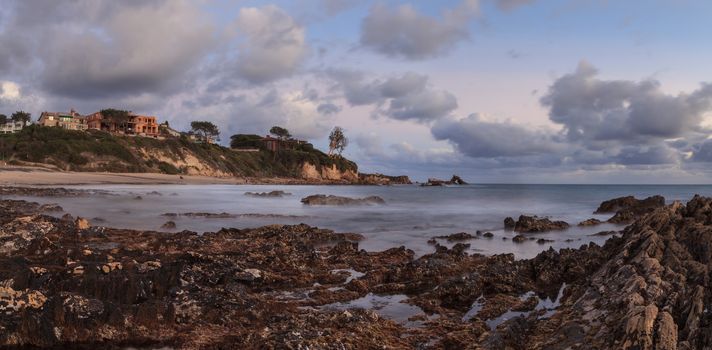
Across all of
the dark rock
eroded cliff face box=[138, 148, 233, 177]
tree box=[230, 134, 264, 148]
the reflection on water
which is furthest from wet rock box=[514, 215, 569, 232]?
tree box=[230, 134, 264, 148]

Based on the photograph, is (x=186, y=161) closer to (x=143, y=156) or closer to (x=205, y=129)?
(x=143, y=156)

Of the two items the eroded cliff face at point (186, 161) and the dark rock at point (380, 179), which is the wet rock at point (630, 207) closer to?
the eroded cliff face at point (186, 161)

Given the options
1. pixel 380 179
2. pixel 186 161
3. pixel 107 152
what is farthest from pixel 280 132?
Answer: pixel 107 152

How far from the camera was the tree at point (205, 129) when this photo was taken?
13850 cm

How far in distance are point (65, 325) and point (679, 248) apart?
11258 millimetres

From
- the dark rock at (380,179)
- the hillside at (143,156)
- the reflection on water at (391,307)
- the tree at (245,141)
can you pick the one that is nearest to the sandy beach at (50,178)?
the hillside at (143,156)

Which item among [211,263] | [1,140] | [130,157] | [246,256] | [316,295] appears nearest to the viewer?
[316,295]

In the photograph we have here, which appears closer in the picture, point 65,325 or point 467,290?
point 65,325

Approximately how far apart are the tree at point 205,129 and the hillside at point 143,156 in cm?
1746

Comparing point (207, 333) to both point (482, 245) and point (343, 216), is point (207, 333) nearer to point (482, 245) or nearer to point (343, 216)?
point (482, 245)

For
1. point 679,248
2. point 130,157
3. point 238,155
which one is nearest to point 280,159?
point 238,155

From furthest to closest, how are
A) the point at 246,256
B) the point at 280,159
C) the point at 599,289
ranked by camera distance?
the point at 280,159, the point at 246,256, the point at 599,289

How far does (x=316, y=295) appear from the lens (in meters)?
9.31

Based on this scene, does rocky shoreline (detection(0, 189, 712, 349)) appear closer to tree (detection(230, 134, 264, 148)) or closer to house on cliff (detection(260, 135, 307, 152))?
house on cliff (detection(260, 135, 307, 152))
